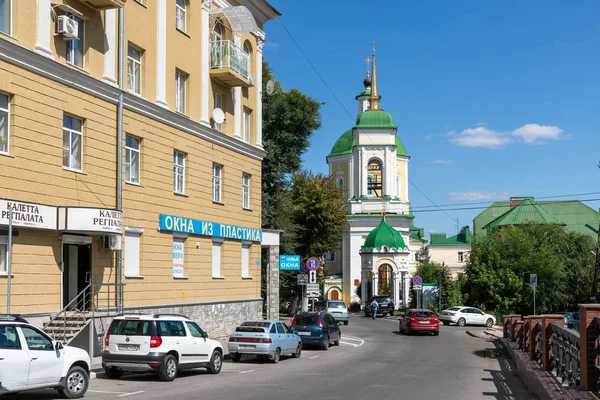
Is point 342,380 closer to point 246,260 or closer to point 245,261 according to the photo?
point 245,261

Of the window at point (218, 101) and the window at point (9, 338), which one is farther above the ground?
the window at point (218, 101)

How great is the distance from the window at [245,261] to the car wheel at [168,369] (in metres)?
16.4

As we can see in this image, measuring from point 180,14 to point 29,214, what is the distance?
12.3 m

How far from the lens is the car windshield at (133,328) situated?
1728 cm

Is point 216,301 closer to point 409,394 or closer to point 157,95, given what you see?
point 157,95

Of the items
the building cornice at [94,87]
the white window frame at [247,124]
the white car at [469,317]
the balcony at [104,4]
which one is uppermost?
the balcony at [104,4]

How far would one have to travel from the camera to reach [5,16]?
62.9 feet

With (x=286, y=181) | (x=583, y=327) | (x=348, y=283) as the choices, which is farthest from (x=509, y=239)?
(x=583, y=327)

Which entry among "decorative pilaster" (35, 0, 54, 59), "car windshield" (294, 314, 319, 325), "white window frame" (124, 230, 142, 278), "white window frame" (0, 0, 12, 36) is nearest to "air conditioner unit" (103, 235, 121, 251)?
"white window frame" (124, 230, 142, 278)

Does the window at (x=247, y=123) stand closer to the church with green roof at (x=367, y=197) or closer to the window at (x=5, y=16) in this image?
the window at (x=5, y=16)

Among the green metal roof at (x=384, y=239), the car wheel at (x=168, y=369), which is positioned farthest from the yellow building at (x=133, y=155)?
the green metal roof at (x=384, y=239)

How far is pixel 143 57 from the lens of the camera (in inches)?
1009

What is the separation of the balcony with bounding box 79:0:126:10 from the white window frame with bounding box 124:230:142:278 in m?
6.98

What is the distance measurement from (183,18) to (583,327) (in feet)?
71.2
